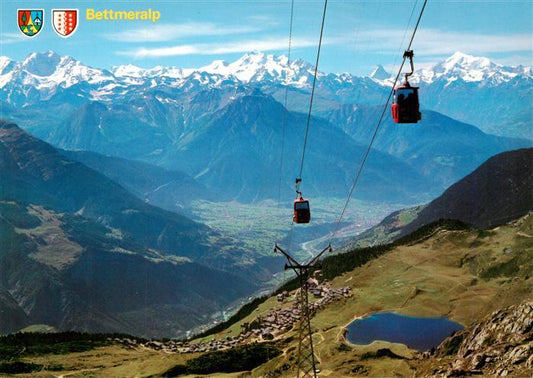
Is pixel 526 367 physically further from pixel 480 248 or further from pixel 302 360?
pixel 480 248

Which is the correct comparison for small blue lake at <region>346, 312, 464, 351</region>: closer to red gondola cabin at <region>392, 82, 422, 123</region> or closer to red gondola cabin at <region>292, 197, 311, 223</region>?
red gondola cabin at <region>292, 197, 311, 223</region>

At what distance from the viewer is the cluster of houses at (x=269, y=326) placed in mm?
135913

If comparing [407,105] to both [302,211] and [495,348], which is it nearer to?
[302,211]

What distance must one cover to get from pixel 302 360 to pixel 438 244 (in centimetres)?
10046

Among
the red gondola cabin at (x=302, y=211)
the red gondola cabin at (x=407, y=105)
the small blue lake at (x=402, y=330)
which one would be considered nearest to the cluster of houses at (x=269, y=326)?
the small blue lake at (x=402, y=330)

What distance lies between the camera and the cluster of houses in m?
136

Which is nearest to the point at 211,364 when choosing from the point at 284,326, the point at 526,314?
the point at 284,326

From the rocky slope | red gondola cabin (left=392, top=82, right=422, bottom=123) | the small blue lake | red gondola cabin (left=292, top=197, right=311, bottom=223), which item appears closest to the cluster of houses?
the small blue lake

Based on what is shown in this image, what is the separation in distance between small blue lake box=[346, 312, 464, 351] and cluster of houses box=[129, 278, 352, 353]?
75.0ft

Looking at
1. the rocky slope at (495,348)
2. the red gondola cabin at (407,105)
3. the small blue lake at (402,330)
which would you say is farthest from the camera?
the small blue lake at (402,330)

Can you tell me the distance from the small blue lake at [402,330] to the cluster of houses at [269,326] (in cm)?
2286

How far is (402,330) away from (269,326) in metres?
41.3

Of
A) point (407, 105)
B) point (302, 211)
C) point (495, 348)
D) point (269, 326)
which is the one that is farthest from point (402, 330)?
point (407, 105)

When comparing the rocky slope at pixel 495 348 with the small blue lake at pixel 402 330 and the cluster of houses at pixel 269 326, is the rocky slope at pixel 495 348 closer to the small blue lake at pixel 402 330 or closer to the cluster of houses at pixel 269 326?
the small blue lake at pixel 402 330
